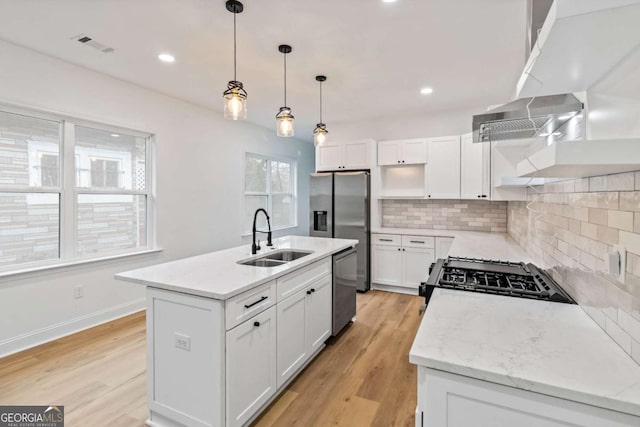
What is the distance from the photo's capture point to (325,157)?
4.97m

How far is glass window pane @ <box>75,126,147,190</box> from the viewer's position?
3238 mm

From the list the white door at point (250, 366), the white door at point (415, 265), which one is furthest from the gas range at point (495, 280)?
the white door at point (415, 265)

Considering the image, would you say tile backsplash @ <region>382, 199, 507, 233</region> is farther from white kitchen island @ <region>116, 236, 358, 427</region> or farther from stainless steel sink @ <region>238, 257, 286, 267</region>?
white kitchen island @ <region>116, 236, 358, 427</region>

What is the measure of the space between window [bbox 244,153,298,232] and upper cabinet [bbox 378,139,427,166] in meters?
2.28

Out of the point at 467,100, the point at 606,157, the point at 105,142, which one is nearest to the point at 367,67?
the point at 467,100

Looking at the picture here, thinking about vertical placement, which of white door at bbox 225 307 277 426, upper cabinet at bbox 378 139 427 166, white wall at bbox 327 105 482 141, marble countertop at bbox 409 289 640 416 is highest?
white wall at bbox 327 105 482 141

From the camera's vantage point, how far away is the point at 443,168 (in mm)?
4332

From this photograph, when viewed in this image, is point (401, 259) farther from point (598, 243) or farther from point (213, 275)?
point (598, 243)

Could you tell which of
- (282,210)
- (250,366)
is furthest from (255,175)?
(250,366)

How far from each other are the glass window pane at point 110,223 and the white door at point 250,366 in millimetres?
2577

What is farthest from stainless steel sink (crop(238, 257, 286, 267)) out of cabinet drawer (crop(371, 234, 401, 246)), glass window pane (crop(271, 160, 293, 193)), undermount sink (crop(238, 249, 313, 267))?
glass window pane (crop(271, 160, 293, 193))

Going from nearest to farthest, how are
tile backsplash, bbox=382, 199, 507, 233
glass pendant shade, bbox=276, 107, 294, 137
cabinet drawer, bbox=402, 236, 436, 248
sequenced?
glass pendant shade, bbox=276, 107, 294, 137 → cabinet drawer, bbox=402, 236, 436, 248 → tile backsplash, bbox=382, 199, 507, 233

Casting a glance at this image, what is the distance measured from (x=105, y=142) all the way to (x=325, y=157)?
295cm

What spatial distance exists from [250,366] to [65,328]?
2512 mm
